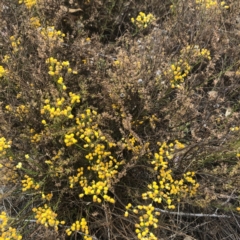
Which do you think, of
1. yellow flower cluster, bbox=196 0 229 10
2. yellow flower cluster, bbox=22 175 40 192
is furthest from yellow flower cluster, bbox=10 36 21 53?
yellow flower cluster, bbox=196 0 229 10

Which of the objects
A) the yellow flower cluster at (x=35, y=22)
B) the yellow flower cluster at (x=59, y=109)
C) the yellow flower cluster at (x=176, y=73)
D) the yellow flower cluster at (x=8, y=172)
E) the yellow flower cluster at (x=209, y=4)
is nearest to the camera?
the yellow flower cluster at (x=59, y=109)

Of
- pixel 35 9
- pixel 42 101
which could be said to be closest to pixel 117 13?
pixel 35 9

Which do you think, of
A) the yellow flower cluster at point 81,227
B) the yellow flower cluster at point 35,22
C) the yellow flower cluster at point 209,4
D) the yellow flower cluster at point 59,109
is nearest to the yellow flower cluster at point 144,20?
the yellow flower cluster at point 209,4

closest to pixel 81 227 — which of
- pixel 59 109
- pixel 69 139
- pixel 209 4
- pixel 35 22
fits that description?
pixel 69 139

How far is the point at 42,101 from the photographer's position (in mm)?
1681

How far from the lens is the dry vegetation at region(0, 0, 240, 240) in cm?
161

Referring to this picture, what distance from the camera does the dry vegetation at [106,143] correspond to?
1.61m

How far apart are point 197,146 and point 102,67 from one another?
2.39 ft

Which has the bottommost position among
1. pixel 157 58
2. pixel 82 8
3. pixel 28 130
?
pixel 28 130

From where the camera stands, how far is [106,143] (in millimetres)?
1816

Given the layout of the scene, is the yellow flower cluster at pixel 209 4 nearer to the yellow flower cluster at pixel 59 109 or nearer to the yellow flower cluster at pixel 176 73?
the yellow flower cluster at pixel 176 73

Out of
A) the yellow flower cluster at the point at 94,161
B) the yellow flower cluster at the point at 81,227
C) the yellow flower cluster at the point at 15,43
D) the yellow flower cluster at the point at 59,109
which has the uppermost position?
the yellow flower cluster at the point at 15,43

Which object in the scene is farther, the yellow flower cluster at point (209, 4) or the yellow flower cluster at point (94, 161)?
the yellow flower cluster at point (209, 4)

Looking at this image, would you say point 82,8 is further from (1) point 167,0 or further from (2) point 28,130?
(2) point 28,130
